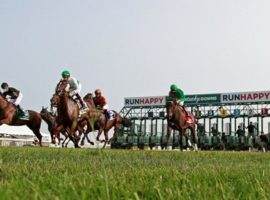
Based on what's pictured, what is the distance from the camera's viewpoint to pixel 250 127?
3738cm

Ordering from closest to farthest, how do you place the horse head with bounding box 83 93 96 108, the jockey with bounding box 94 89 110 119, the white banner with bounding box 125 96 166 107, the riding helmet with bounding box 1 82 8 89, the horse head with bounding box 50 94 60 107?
the horse head with bounding box 50 94 60 107
the riding helmet with bounding box 1 82 8 89
the horse head with bounding box 83 93 96 108
the jockey with bounding box 94 89 110 119
the white banner with bounding box 125 96 166 107

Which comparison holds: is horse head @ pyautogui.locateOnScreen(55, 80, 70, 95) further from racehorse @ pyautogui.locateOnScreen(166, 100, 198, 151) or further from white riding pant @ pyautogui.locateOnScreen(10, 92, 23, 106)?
racehorse @ pyautogui.locateOnScreen(166, 100, 198, 151)

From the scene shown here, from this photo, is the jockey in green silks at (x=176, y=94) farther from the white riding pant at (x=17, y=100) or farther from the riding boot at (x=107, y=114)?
the white riding pant at (x=17, y=100)

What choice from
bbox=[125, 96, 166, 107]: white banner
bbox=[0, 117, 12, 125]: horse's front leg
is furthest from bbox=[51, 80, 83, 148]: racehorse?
bbox=[125, 96, 166, 107]: white banner

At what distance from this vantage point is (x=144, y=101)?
58.6 m

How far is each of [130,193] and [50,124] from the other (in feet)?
88.1

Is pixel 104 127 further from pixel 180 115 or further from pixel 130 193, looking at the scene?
pixel 130 193

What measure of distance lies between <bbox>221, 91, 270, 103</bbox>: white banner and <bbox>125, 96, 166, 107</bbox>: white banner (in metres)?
8.70

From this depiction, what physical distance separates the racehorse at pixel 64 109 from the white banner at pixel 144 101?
1492 inches

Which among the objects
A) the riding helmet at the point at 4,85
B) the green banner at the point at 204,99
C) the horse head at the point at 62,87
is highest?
the green banner at the point at 204,99

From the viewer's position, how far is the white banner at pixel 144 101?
2278 inches

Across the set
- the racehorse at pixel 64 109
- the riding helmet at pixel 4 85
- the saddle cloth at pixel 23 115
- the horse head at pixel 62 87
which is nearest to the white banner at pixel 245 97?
the saddle cloth at pixel 23 115

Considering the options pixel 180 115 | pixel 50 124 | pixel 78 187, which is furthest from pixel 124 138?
pixel 78 187

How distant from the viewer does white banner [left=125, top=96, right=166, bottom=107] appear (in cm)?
5787
